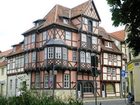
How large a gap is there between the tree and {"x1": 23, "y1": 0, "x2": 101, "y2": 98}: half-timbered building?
87.3 ft

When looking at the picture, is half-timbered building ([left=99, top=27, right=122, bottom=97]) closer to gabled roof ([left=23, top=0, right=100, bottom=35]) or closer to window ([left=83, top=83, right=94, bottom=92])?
window ([left=83, top=83, right=94, bottom=92])

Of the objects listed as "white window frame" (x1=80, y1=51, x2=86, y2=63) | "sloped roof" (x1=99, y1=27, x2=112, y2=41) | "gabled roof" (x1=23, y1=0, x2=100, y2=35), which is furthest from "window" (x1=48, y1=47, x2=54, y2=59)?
"sloped roof" (x1=99, y1=27, x2=112, y2=41)

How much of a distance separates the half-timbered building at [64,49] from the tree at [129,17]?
2662cm

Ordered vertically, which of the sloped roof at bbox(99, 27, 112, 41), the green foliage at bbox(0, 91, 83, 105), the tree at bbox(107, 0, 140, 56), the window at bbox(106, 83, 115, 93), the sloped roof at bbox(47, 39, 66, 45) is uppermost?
the sloped roof at bbox(99, 27, 112, 41)

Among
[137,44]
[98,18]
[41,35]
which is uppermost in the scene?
[98,18]

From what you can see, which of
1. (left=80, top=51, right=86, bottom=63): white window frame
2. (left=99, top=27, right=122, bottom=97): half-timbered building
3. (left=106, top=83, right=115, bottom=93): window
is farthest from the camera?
(left=106, top=83, right=115, bottom=93): window

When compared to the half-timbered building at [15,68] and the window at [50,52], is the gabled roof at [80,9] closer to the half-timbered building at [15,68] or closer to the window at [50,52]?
the window at [50,52]

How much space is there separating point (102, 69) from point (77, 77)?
22.7 feet

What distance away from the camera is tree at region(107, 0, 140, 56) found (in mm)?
9903

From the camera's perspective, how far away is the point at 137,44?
420 inches

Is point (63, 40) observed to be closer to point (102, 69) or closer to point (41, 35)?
point (41, 35)

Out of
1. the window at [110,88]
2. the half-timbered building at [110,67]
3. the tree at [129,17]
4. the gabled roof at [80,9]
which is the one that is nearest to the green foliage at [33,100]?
the tree at [129,17]

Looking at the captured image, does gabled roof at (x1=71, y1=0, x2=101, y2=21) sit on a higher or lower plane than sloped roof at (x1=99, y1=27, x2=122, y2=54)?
higher

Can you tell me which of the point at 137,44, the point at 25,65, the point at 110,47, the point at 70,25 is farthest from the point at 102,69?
the point at 137,44
